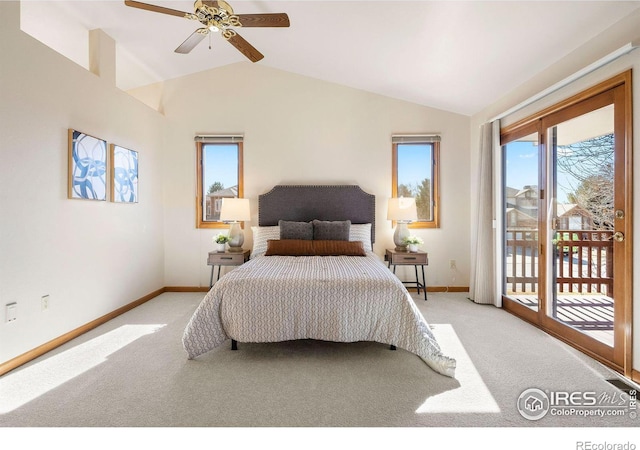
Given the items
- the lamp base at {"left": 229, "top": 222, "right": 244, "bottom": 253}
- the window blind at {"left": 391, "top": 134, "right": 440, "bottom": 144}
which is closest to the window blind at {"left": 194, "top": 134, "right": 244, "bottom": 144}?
the lamp base at {"left": 229, "top": 222, "right": 244, "bottom": 253}

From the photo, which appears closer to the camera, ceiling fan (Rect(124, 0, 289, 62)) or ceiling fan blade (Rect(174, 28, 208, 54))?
ceiling fan (Rect(124, 0, 289, 62))

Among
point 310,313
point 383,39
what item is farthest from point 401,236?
point 383,39

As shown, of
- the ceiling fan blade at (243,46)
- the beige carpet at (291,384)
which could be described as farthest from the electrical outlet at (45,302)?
the ceiling fan blade at (243,46)

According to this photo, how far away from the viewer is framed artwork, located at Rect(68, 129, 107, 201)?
2.84 metres

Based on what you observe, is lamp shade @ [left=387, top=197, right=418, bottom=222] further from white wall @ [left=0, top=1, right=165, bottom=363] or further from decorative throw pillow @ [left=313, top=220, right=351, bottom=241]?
white wall @ [left=0, top=1, right=165, bottom=363]

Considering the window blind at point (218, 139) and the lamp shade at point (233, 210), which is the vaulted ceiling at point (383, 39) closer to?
the window blind at point (218, 139)

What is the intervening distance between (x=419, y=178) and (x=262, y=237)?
95.0 inches

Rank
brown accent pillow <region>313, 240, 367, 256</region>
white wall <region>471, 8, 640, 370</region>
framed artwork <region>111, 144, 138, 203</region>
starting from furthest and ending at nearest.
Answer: brown accent pillow <region>313, 240, 367, 256</region>
framed artwork <region>111, 144, 138, 203</region>
white wall <region>471, 8, 640, 370</region>

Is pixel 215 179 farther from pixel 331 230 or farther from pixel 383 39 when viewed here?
pixel 383 39

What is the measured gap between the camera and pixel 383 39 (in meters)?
3.11

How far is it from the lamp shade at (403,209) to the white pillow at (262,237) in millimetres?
1582

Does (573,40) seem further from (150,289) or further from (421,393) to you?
(150,289)

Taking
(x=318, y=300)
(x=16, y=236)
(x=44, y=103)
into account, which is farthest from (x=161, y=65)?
(x=318, y=300)

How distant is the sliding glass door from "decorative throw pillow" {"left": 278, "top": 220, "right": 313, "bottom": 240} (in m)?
2.46
